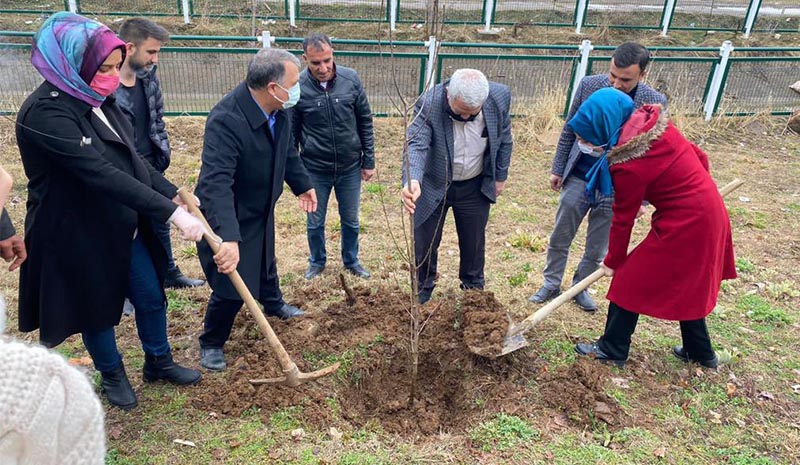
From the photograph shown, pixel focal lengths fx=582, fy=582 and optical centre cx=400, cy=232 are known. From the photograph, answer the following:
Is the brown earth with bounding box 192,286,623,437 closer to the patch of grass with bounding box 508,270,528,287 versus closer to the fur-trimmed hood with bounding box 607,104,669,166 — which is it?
the patch of grass with bounding box 508,270,528,287

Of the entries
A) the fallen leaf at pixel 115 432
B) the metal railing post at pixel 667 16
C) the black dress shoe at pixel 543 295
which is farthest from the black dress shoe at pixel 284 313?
the metal railing post at pixel 667 16

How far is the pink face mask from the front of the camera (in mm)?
2576

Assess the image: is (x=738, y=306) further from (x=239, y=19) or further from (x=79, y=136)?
(x=239, y=19)

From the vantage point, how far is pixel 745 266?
17.4 feet

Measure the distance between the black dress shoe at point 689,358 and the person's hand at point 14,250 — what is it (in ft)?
13.0

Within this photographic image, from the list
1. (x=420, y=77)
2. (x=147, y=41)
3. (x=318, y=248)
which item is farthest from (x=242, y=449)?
(x=420, y=77)

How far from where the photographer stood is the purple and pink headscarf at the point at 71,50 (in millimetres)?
2449

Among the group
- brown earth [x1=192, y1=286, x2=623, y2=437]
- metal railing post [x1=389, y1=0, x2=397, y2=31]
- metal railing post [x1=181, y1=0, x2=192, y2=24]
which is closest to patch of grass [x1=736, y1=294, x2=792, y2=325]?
brown earth [x1=192, y1=286, x2=623, y2=437]

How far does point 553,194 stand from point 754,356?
337 centimetres

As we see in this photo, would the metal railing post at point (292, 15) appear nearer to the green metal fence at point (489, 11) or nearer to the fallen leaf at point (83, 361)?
the green metal fence at point (489, 11)

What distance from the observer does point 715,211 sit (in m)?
3.30

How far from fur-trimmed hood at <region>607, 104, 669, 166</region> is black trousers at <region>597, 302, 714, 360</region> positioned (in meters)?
1.05

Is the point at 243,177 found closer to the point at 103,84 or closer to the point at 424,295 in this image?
the point at 103,84

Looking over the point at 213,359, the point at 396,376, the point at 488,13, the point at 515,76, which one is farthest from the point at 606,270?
the point at 488,13
